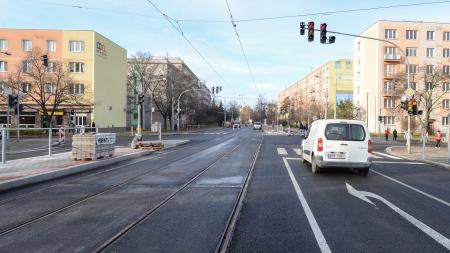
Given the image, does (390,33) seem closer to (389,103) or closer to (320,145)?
(389,103)

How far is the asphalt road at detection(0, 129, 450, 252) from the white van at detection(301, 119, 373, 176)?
53 cm

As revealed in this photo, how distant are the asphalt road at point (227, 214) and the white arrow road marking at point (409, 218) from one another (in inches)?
0.7

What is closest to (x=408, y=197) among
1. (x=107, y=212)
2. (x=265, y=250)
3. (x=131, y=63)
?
(x=265, y=250)

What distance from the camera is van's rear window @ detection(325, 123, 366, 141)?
14.0 metres

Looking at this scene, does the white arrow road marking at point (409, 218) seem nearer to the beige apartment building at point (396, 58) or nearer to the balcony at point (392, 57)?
the beige apartment building at point (396, 58)

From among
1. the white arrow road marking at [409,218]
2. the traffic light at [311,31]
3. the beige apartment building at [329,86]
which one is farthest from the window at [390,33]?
the white arrow road marking at [409,218]

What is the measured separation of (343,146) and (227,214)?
701cm

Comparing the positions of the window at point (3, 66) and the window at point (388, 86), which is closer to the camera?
the window at point (3, 66)

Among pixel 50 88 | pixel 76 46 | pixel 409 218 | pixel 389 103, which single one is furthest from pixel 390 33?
pixel 409 218

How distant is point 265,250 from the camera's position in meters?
5.73

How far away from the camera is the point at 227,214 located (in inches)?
314

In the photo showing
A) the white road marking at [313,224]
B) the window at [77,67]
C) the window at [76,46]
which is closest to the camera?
the white road marking at [313,224]

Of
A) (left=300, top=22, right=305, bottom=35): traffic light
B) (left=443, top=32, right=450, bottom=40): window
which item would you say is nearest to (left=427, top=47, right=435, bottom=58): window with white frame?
(left=443, top=32, right=450, bottom=40): window

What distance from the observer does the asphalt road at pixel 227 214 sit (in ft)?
19.9
